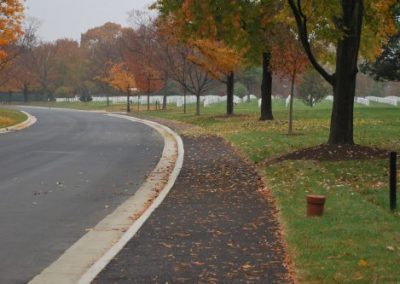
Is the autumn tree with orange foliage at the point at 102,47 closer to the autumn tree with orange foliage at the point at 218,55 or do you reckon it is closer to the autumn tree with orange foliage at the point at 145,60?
the autumn tree with orange foliage at the point at 145,60

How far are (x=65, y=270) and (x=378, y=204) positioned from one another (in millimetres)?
5045

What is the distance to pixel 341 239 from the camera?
7234 millimetres

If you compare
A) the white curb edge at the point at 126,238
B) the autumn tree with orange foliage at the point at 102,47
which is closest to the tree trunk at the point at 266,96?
the white curb edge at the point at 126,238


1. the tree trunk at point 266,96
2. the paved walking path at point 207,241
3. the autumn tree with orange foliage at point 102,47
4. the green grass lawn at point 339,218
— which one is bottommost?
the paved walking path at point 207,241

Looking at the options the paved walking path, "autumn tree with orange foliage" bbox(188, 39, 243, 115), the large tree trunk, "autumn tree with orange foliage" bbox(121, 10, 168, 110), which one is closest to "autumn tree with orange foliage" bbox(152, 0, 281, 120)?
the large tree trunk

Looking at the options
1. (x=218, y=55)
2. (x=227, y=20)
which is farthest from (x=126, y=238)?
(x=218, y=55)

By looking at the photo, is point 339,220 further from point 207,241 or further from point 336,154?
point 336,154

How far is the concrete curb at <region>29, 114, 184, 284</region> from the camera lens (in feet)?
20.5

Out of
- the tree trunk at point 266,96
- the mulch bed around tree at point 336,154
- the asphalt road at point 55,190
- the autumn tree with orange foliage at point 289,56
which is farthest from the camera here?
the tree trunk at point 266,96

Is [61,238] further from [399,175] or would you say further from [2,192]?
[399,175]

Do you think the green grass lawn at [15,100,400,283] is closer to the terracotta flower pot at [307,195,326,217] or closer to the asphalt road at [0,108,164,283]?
the terracotta flower pot at [307,195,326,217]

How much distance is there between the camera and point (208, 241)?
7.57 meters

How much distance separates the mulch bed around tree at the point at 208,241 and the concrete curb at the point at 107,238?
138 mm

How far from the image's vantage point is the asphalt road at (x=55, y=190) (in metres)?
7.38
